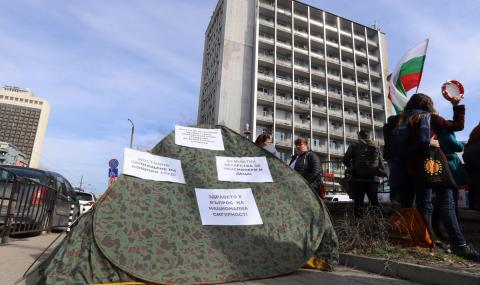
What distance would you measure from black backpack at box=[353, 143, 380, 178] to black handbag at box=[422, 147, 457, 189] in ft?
4.36

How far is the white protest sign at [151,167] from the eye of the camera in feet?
10.5

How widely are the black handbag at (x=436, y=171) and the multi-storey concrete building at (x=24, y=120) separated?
12827cm

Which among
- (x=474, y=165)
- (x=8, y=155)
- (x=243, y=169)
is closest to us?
(x=474, y=165)

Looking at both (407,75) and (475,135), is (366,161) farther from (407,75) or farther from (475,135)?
(407,75)

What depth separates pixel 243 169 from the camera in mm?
3709

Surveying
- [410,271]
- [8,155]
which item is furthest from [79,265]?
[8,155]

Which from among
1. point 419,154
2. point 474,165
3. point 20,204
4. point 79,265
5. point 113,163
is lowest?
point 79,265

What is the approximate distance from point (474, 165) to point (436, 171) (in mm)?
329

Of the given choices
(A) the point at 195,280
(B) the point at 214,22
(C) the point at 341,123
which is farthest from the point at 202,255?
(B) the point at 214,22

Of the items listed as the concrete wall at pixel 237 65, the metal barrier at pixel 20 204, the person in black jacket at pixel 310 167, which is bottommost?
the metal barrier at pixel 20 204

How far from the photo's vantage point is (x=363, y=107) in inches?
1838

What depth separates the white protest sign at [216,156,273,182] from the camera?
3.62 metres

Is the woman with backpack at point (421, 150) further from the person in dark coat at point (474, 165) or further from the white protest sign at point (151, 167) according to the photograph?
the white protest sign at point (151, 167)

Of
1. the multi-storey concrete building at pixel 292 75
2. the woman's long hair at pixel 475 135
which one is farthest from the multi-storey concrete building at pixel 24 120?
the woman's long hair at pixel 475 135
